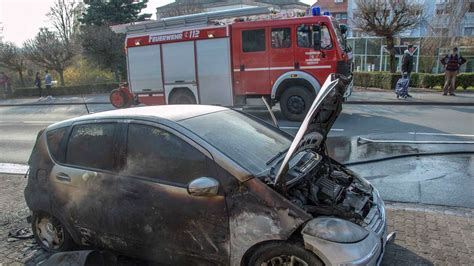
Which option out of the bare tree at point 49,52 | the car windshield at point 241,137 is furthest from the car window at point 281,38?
the bare tree at point 49,52

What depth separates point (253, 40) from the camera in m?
11.2

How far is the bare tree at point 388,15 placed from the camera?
2002cm

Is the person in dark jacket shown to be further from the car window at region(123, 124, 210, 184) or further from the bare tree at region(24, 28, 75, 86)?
the bare tree at region(24, 28, 75, 86)

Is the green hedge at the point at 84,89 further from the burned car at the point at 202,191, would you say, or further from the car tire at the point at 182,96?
the burned car at the point at 202,191

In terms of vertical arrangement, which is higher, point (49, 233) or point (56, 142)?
point (56, 142)

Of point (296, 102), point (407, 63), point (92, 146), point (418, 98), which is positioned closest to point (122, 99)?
point (296, 102)

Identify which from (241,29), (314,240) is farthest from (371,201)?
(241,29)

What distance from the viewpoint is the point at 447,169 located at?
20.4ft

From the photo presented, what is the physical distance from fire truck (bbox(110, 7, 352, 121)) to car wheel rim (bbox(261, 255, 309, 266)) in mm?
7762

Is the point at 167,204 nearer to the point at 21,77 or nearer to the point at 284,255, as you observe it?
the point at 284,255

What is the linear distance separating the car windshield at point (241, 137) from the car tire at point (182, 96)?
8.71 m

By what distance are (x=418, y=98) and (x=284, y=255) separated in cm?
1348

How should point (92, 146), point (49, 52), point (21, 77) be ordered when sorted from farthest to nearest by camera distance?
point (21, 77) → point (49, 52) → point (92, 146)

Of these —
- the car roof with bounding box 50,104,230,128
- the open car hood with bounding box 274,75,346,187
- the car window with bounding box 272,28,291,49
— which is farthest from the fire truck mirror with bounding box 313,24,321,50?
the open car hood with bounding box 274,75,346,187
